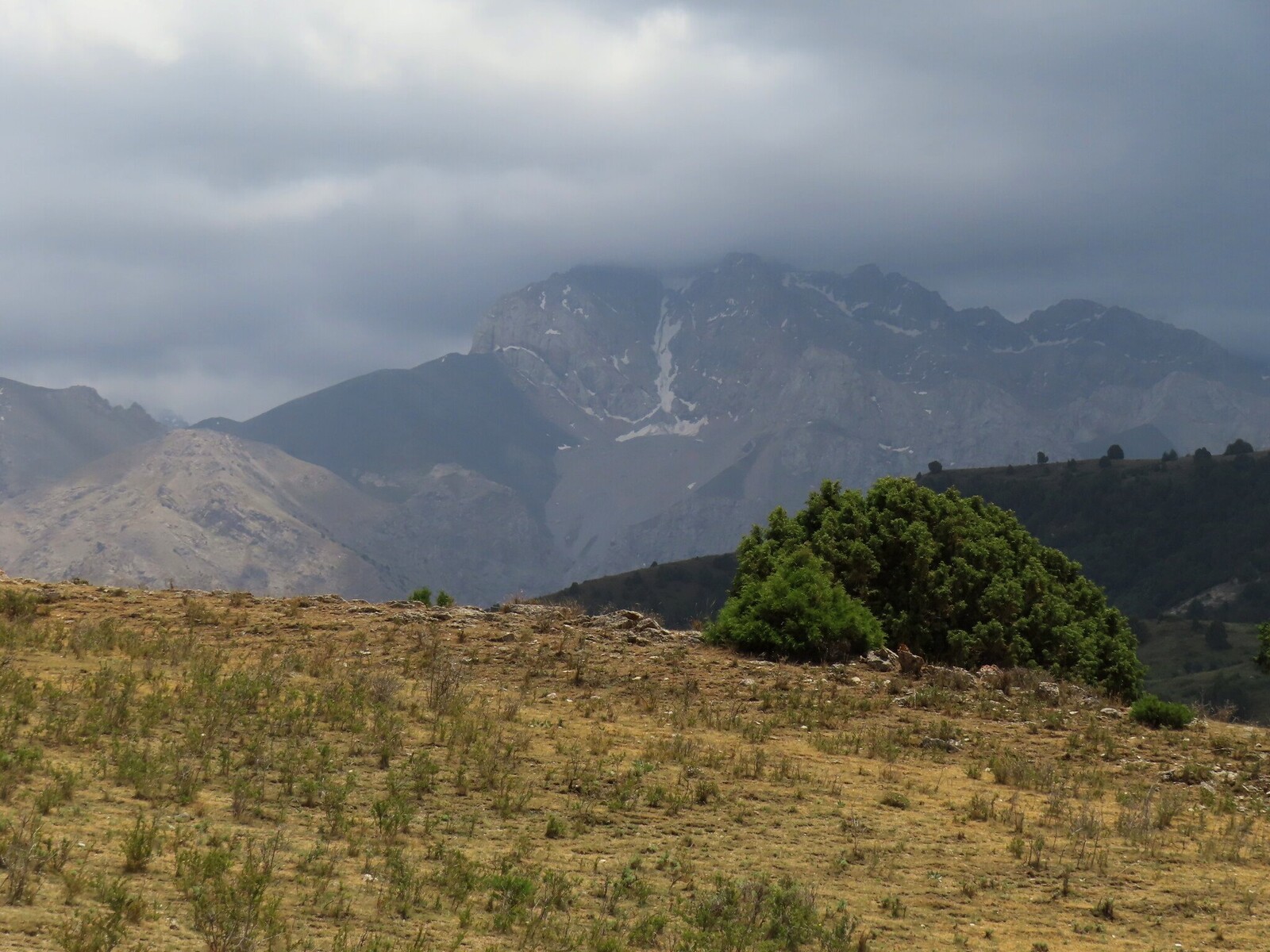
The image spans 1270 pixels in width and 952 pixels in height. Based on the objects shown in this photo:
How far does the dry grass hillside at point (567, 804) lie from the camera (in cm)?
1005

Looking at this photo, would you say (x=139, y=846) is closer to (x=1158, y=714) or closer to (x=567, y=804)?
(x=567, y=804)

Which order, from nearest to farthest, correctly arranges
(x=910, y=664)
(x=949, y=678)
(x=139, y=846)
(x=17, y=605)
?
1. (x=139, y=846)
2. (x=17, y=605)
3. (x=949, y=678)
4. (x=910, y=664)

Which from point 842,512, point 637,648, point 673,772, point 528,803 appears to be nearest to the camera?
point 528,803

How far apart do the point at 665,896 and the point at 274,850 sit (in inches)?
140

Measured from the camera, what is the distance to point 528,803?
45.0 feet

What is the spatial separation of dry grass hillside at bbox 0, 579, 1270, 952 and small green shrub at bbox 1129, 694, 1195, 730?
1.36 feet

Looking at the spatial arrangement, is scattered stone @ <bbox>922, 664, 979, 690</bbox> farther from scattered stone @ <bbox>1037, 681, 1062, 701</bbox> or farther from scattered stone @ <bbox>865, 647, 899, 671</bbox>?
scattered stone @ <bbox>1037, 681, 1062, 701</bbox>

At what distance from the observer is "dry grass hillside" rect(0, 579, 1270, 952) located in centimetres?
1005

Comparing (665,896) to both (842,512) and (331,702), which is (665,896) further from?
(842,512)

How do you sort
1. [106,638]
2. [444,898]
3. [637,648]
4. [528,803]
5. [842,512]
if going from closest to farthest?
[444,898], [528,803], [106,638], [637,648], [842,512]

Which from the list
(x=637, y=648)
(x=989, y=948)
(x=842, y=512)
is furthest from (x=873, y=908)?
(x=842, y=512)

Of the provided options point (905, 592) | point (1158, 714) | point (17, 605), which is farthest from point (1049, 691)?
point (17, 605)

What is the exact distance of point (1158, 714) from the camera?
21.6m

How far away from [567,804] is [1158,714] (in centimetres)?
1283
